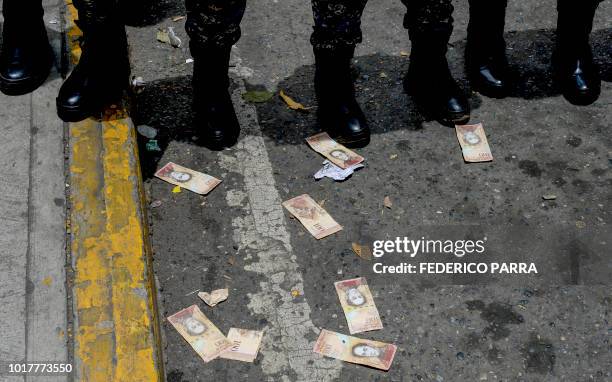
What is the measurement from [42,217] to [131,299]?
0.53 m

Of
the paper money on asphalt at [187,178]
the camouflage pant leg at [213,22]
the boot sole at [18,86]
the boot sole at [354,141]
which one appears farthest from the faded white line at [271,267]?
the boot sole at [18,86]

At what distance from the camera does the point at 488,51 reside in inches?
157

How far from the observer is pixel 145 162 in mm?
3621

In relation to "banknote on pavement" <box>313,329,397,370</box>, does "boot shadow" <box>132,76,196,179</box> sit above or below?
below

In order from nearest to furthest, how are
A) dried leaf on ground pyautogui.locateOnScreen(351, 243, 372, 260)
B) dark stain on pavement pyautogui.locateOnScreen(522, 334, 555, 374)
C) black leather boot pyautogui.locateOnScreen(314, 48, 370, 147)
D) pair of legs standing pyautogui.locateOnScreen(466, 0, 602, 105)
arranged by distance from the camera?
dark stain on pavement pyautogui.locateOnScreen(522, 334, 555, 374) → dried leaf on ground pyautogui.locateOnScreen(351, 243, 372, 260) → black leather boot pyautogui.locateOnScreen(314, 48, 370, 147) → pair of legs standing pyautogui.locateOnScreen(466, 0, 602, 105)

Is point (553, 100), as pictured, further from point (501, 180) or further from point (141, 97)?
point (141, 97)

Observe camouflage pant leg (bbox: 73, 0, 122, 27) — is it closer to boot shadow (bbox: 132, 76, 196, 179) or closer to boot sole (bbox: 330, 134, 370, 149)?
boot shadow (bbox: 132, 76, 196, 179)

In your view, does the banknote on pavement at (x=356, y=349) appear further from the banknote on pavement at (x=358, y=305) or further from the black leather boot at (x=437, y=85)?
the black leather boot at (x=437, y=85)

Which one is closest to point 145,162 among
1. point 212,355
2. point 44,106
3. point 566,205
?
point 44,106

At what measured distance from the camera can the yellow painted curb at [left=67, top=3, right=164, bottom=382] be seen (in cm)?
257

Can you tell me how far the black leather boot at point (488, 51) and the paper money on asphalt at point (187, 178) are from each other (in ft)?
4.79

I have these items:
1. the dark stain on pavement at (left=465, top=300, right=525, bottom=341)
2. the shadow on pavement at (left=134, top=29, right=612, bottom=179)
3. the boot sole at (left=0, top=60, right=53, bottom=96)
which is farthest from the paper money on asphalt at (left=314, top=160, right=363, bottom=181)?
the boot sole at (left=0, top=60, right=53, bottom=96)

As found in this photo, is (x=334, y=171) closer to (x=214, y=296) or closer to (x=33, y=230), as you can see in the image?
(x=214, y=296)

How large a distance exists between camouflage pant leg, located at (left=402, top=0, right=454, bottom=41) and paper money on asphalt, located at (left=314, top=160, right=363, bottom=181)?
2.23 feet
